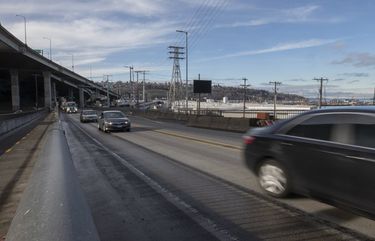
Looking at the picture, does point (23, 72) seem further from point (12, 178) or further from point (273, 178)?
point (273, 178)

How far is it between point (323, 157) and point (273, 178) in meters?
1.46

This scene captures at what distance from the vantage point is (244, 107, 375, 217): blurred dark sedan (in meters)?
5.73

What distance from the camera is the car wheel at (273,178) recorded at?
741 centimetres

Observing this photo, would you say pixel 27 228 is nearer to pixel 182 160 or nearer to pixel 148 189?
pixel 148 189

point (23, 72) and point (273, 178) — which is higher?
point (23, 72)

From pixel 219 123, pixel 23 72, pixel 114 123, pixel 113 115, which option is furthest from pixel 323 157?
pixel 23 72

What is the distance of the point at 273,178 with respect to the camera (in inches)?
303

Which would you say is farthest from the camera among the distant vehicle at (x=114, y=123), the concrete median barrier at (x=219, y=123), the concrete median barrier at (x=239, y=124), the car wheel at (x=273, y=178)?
the concrete median barrier at (x=219, y=123)

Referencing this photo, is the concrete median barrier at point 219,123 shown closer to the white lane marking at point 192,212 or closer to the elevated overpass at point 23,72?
the white lane marking at point 192,212

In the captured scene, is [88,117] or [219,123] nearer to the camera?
[219,123]

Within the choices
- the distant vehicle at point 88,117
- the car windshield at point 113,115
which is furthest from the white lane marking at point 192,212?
the distant vehicle at point 88,117

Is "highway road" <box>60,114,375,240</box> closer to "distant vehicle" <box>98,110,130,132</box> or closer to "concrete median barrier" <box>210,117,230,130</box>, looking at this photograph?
"distant vehicle" <box>98,110,130,132</box>

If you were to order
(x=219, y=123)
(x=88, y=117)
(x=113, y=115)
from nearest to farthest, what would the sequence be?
(x=113, y=115) < (x=219, y=123) < (x=88, y=117)

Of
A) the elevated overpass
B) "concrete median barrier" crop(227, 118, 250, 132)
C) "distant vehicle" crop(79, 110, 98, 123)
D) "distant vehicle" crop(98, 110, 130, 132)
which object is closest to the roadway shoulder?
"distant vehicle" crop(98, 110, 130, 132)
